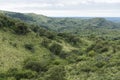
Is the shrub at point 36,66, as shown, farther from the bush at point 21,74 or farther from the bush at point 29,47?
the bush at point 29,47

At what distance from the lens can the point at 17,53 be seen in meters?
82.7

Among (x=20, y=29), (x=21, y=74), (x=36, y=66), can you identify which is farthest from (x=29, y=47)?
(x=21, y=74)

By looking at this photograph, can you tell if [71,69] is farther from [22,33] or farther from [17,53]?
[22,33]

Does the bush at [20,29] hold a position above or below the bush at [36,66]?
above

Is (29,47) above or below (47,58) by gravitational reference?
above

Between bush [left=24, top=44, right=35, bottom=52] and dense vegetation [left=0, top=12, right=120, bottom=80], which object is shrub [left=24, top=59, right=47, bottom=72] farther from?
bush [left=24, top=44, right=35, bottom=52]

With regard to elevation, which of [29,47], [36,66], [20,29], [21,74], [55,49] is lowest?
[21,74]

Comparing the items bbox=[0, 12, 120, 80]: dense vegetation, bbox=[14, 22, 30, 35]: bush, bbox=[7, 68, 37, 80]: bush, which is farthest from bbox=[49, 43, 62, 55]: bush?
bbox=[7, 68, 37, 80]: bush

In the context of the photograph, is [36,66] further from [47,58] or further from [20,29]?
[20,29]

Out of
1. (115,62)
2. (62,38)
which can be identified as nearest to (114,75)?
(115,62)

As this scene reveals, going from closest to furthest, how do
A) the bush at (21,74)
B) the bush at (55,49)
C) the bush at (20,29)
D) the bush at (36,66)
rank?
the bush at (21,74) → the bush at (36,66) → the bush at (55,49) → the bush at (20,29)

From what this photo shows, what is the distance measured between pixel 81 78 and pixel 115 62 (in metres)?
12.0

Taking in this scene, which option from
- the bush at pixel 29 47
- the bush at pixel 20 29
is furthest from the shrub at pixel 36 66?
the bush at pixel 20 29

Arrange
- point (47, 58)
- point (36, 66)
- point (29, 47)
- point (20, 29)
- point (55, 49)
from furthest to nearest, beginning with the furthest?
1. point (20, 29)
2. point (55, 49)
3. point (29, 47)
4. point (47, 58)
5. point (36, 66)
